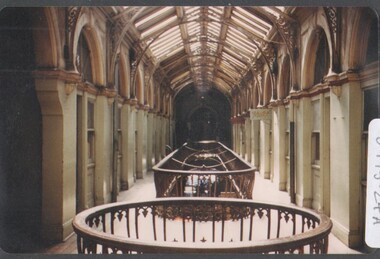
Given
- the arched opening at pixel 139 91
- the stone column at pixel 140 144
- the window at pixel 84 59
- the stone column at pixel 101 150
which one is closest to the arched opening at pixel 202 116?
the stone column at pixel 140 144

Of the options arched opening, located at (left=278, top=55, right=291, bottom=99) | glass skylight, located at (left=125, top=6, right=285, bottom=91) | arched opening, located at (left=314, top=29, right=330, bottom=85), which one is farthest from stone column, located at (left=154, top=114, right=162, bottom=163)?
arched opening, located at (left=314, top=29, right=330, bottom=85)

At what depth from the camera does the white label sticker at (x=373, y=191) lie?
3.86 meters

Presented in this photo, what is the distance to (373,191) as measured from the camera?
12.7 feet

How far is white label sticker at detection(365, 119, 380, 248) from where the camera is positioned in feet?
12.7

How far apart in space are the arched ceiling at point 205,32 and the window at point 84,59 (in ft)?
4.06

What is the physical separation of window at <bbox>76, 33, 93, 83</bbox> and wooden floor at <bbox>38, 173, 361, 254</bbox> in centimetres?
287

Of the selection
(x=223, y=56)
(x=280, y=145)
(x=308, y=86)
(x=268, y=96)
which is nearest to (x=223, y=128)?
(x=223, y=56)

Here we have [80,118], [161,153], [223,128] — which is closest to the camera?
[80,118]

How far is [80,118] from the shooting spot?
847cm

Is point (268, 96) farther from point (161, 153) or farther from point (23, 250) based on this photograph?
point (23, 250)

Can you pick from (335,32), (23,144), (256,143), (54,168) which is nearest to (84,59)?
(23,144)

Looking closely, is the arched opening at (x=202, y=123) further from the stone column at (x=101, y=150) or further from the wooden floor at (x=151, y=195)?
the stone column at (x=101, y=150)

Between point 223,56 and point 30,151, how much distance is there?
1401 centimetres

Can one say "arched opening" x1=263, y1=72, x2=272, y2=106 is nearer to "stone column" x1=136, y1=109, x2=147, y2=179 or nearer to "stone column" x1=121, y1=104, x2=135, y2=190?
"stone column" x1=136, y1=109, x2=147, y2=179
